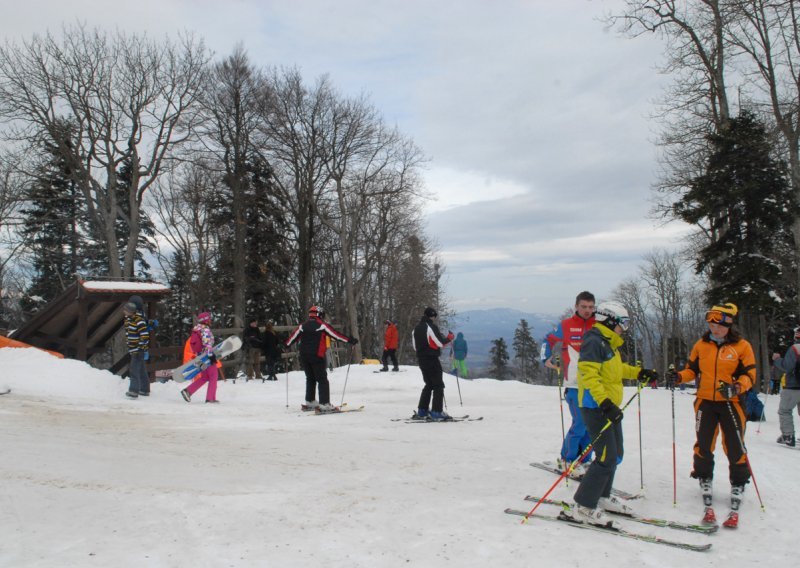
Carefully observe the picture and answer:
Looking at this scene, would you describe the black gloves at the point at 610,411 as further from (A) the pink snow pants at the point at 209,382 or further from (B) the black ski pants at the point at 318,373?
(A) the pink snow pants at the point at 209,382

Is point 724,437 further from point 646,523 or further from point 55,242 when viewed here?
point 55,242

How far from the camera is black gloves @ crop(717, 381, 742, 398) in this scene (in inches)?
208

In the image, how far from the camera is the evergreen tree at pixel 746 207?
19.2 m

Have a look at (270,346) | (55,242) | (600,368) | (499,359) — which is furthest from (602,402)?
(499,359)

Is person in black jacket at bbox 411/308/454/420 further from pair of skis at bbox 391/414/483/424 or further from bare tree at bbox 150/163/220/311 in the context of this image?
bare tree at bbox 150/163/220/311

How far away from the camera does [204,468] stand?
6027 millimetres

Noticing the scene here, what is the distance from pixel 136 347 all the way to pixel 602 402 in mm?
9643

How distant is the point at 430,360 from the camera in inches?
393

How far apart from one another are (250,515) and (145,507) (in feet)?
2.78

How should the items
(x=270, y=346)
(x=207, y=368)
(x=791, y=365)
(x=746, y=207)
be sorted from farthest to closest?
(x=746, y=207)
(x=270, y=346)
(x=207, y=368)
(x=791, y=365)

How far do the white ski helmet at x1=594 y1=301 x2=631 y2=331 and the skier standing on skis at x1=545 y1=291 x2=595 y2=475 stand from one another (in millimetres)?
1095

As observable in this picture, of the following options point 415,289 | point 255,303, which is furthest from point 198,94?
point 415,289

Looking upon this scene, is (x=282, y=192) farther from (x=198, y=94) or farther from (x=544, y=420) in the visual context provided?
(x=544, y=420)

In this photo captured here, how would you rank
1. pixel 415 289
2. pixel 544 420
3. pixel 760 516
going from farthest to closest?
pixel 415 289 < pixel 544 420 < pixel 760 516
